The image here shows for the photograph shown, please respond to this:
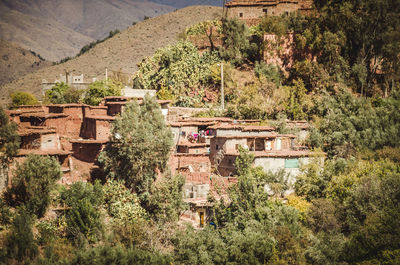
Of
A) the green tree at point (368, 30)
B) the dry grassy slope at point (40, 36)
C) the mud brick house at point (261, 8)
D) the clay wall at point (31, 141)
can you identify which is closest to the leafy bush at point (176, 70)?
the mud brick house at point (261, 8)

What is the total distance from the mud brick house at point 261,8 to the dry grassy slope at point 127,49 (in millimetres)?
21118

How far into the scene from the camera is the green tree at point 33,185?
1952cm

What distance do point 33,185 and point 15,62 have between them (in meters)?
56.9

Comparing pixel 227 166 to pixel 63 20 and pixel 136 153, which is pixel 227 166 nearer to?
pixel 136 153

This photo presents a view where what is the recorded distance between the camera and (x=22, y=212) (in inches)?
742

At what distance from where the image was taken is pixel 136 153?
21.4 meters

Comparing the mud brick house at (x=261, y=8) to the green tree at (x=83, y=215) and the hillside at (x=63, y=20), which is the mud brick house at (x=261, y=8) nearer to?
the green tree at (x=83, y=215)

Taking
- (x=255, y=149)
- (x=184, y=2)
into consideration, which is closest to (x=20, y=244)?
(x=255, y=149)

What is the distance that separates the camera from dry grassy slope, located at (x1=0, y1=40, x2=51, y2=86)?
6769cm

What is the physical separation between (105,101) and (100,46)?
45673 mm

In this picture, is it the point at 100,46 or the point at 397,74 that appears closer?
the point at 397,74

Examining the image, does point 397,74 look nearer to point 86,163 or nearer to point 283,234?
point 283,234

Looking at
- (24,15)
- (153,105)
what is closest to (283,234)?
(153,105)

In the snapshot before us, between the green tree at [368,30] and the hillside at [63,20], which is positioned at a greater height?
the hillside at [63,20]
